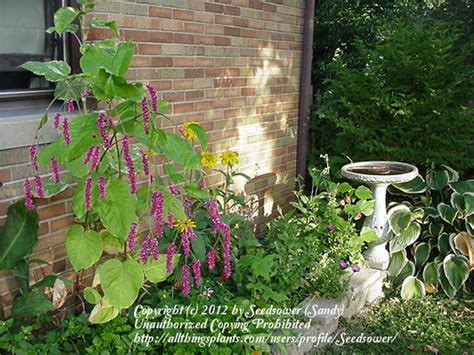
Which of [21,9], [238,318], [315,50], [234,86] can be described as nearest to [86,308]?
[238,318]

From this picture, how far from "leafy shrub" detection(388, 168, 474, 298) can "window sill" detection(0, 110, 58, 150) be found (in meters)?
2.75

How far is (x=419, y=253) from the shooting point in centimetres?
419

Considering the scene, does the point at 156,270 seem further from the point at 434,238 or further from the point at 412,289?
the point at 434,238

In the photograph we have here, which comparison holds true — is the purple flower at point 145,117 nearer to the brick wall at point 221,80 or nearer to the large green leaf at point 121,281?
the large green leaf at point 121,281

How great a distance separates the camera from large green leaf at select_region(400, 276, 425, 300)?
13.1 feet

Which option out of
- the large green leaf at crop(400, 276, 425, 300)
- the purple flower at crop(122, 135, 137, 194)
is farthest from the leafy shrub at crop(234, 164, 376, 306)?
the purple flower at crop(122, 135, 137, 194)

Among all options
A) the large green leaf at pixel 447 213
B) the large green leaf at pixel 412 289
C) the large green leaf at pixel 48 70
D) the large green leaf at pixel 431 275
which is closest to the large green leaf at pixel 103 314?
the large green leaf at pixel 48 70

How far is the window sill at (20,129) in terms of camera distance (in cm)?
234

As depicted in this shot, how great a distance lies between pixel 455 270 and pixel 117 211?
9.37ft

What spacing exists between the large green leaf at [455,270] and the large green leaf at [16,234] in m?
2.98

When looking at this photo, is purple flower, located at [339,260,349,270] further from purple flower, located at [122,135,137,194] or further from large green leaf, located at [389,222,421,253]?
purple flower, located at [122,135,137,194]

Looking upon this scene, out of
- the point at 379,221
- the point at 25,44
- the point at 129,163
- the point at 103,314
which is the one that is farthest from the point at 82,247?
the point at 379,221

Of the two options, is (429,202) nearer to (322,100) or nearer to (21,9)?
(322,100)

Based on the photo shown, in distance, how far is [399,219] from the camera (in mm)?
4148
